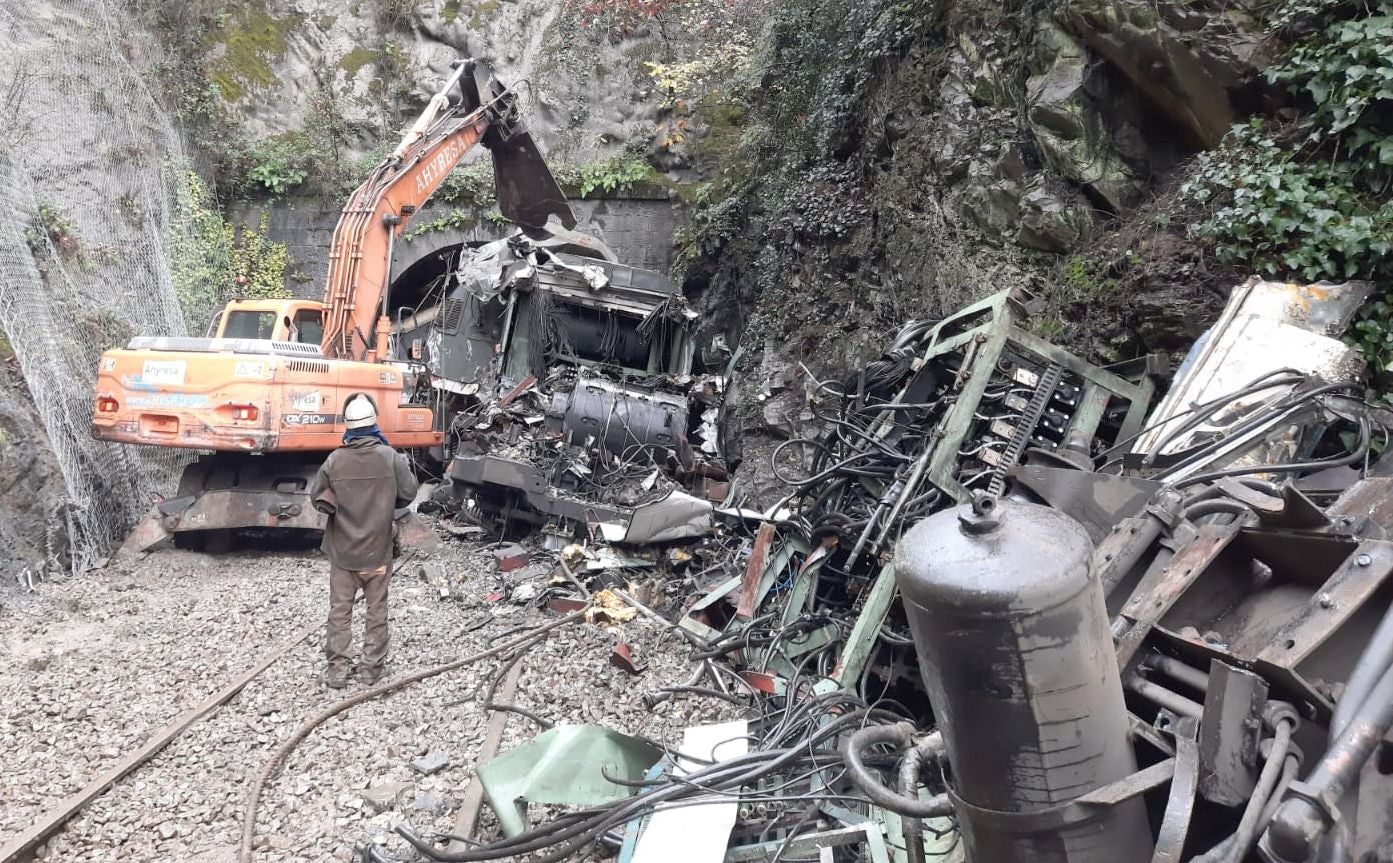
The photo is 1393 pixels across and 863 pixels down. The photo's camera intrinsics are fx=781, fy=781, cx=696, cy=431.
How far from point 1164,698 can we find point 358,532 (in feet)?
14.6

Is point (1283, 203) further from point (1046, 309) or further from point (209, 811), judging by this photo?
point (209, 811)

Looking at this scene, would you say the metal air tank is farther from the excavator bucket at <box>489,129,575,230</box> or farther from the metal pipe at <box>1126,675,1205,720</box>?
the excavator bucket at <box>489,129,575,230</box>

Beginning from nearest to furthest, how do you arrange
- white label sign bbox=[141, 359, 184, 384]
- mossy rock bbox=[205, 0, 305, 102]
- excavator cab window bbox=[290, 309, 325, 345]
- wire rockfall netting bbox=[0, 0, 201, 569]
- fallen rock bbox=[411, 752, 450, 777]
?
fallen rock bbox=[411, 752, 450, 777] < white label sign bbox=[141, 359, 184, 384] < wire rockfall netting bbox=[0, 0, 201, 569] < excavator cab window bbox=[290, 309, 325, 345] < mossy rock bbox=[205, 0, 305, 102]

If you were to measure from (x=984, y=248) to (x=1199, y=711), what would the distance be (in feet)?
19.9

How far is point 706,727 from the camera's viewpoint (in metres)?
3.75

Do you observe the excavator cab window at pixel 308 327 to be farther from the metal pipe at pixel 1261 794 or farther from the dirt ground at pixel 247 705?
the metal pipe at pixel 1261 794

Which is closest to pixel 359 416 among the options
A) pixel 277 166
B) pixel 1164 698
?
pixel 1164 698

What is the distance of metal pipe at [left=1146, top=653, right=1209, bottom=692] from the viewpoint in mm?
1993

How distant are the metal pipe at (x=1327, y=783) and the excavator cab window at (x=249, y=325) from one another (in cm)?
945

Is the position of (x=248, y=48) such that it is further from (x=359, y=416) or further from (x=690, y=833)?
(x=690, y=833)

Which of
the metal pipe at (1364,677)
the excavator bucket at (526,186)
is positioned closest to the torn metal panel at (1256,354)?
the metal pipe at (1364,677)

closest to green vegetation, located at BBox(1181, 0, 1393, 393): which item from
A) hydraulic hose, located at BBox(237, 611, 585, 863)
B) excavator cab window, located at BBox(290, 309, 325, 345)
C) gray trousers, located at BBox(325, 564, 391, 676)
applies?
hydraulic hose, located at BBox(237, 611, 585, 863)

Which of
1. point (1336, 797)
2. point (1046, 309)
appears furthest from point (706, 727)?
point (1046, 309)

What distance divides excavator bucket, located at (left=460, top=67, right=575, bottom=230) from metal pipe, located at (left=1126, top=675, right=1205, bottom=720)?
8.35m
